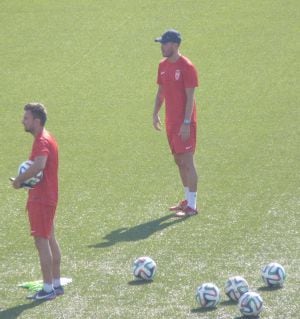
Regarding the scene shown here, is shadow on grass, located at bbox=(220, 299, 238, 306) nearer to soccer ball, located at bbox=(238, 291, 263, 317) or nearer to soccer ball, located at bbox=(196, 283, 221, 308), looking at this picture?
soccer ball, located at bbox=(196, 283, 221, 308)

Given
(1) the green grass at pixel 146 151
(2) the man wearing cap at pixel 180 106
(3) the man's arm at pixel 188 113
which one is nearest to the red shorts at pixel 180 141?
(2) the man wearing cap at pixel 180 106

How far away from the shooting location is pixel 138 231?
12.9m

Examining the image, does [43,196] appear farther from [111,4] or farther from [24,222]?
[111,4]

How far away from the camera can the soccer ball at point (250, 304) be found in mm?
9594

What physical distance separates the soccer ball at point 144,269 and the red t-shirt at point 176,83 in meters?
3.17

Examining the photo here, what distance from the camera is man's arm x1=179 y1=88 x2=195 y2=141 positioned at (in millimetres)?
13414

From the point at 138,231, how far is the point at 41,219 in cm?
270

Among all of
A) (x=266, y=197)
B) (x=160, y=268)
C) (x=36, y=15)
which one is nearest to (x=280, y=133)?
(x=266, y=197)

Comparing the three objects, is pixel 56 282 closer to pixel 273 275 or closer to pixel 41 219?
pixel 41 219

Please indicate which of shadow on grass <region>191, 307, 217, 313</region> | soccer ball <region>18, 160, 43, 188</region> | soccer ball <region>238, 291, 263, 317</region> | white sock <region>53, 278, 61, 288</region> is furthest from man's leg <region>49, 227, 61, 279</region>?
soccer ball <region>238, 291, 263, 317</region>

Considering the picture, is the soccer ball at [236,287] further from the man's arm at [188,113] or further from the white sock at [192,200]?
the man's arm at [188,113]

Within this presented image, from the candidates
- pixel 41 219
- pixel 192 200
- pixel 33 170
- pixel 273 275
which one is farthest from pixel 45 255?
pixel 192 200

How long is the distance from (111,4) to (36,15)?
1.91 metres

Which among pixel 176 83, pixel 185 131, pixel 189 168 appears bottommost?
pixel 189 168
